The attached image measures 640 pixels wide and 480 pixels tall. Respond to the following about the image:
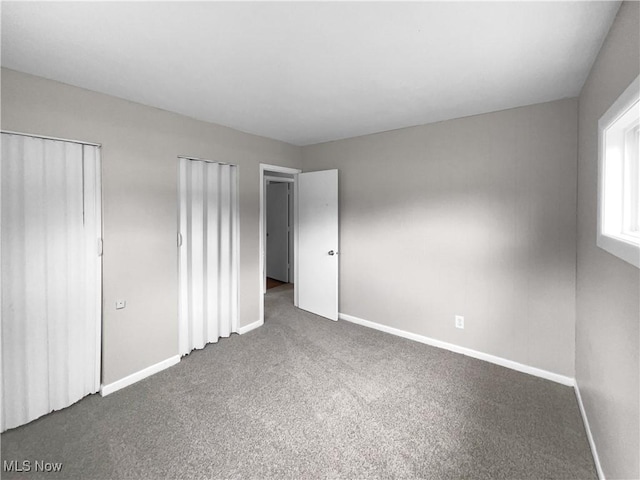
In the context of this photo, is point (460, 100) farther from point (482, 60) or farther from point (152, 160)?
point (152, 160)

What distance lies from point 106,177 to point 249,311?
206 centimetres

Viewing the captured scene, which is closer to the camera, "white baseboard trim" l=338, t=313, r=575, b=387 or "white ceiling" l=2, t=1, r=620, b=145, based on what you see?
"white ceiling" l=2, t=1, r=620, b=145

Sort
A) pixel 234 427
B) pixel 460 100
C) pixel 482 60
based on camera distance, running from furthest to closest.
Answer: pixel 460 100 < pixel 234 427 < pixel 482 60

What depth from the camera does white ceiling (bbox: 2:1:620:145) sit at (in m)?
1.39

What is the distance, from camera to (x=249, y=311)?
11.8 feet

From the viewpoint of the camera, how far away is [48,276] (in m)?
2.09

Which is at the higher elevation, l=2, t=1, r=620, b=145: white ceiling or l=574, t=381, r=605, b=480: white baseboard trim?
l=2, t=1, r=620, b=145: white ceiling

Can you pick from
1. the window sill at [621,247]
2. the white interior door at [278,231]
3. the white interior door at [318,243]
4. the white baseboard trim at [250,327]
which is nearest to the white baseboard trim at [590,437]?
the window sill at [621,247]

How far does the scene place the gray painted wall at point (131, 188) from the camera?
80.0 inches

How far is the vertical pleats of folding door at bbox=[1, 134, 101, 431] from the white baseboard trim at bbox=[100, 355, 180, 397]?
10 centimetres

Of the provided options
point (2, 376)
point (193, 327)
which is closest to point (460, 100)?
point (193, 327)

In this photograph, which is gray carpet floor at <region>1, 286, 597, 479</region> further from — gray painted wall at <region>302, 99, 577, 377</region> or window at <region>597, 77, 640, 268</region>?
window at <region>597, 77, 640, 268</region>

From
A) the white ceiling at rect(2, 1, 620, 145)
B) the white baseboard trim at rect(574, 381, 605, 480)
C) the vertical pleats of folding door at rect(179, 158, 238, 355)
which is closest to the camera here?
the white ceiling at rect(2, 1, 620, 145)

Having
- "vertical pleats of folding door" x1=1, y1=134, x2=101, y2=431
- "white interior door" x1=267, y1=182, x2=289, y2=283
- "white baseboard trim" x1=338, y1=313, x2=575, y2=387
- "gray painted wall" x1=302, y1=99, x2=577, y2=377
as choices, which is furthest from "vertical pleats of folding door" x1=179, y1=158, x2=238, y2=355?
"white interior door" x1=267, y1=182, x2=289, y2=283
